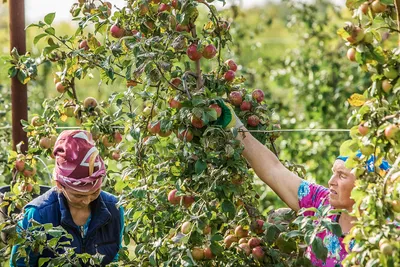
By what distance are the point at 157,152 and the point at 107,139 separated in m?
0.24

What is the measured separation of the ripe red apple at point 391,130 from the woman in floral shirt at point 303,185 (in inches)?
26.9

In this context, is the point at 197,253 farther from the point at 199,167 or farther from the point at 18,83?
the point at 18,83

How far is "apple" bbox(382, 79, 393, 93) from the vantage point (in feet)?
6.16

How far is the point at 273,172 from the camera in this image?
268 cm

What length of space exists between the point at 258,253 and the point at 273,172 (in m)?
0.35

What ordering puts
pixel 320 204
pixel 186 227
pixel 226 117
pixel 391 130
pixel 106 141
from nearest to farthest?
pixel 391 130 < pixel 186 227 < pixel 226 117 < pixel 320 204 < pixel 106 141

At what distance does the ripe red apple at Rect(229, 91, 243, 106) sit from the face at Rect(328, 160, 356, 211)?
40 centimetres

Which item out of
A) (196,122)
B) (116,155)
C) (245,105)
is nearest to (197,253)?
(196,122)

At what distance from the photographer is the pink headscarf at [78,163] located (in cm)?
267

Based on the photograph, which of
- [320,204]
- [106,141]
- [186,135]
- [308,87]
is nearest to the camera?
[186,135]

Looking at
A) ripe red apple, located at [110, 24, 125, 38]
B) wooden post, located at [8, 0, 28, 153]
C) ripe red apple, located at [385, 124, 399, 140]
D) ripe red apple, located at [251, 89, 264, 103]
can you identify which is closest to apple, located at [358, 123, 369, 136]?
ripe red apple, located at [385, 124, 399, 140]

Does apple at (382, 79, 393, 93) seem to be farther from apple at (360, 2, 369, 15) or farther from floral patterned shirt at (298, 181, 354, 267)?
floral patterned shirt at (298, 181, 354, 267)

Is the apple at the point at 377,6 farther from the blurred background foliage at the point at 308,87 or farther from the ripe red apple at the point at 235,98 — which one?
the blurred background foliage at the point at 308,87

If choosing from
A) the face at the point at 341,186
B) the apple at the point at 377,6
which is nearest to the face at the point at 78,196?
the face at the point at 341,186
